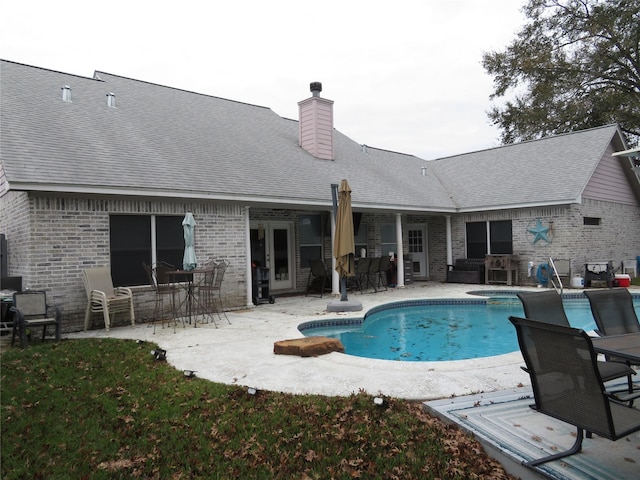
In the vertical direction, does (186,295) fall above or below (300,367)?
above

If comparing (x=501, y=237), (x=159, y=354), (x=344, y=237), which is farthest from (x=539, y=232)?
(x=159, y=354)

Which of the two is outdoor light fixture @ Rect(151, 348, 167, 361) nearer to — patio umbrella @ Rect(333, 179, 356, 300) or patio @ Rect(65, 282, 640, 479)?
patio @ Rect(65, 282, 640, 479)

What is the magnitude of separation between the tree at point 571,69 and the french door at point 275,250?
59.8 feet

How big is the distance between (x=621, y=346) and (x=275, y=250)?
1049 centimetres

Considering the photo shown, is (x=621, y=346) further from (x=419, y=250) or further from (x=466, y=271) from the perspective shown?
(x=419, y=250)

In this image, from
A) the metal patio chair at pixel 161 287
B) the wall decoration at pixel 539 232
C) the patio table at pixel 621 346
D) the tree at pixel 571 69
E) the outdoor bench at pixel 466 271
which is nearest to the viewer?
the patio table at pixel 621 346

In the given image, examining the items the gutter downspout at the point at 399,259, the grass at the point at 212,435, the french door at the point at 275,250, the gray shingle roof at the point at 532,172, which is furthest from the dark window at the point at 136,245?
the gray shingle roof at the point at 532,172

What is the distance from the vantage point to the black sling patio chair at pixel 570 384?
2428 mm

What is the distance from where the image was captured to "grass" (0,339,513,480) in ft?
9.73

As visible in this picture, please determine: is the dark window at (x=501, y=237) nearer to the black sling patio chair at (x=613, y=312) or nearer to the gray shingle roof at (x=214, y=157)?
the gray shingle roof at (x=214, y=157)

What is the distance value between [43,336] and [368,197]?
8569 millimetres

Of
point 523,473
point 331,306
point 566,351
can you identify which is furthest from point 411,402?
point 331,306

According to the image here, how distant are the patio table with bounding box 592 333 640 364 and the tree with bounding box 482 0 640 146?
2430 centimetres

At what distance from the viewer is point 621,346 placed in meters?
3.08
